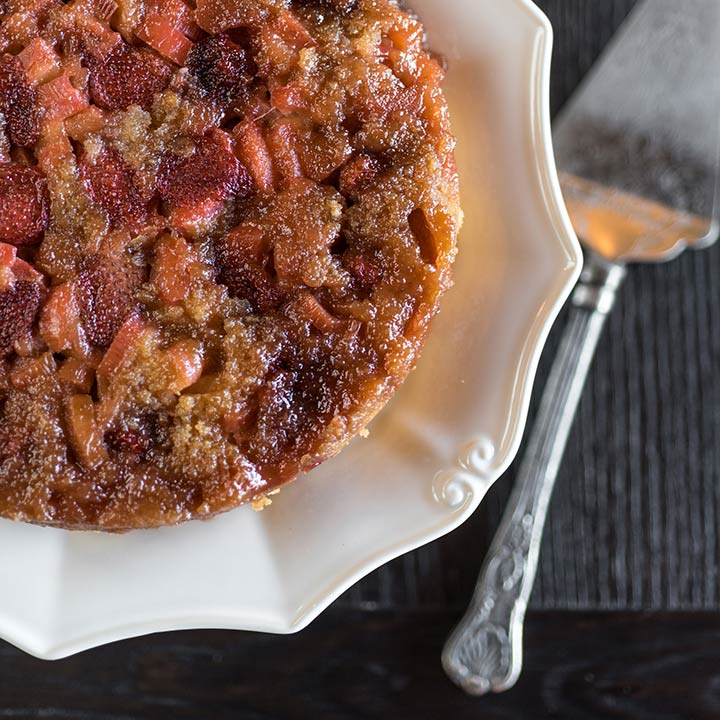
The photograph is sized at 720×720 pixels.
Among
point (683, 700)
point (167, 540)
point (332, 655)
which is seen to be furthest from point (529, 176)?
point (683, 700)

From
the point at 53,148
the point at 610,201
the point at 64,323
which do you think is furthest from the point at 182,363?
the point at 610,201

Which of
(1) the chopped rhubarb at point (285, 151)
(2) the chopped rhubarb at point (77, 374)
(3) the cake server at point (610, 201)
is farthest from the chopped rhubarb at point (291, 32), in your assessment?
(3) the cake server at point (610, 201)

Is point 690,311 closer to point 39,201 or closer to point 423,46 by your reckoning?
point 423,46

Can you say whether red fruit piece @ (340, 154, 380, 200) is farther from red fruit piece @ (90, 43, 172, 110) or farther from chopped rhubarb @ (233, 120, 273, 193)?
red fruit piece @ (90, 43, 172, 110)

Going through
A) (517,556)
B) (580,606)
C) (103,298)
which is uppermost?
(103,298)

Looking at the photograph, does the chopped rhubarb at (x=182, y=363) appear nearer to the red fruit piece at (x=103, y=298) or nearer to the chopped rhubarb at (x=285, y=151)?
the red fruit piece at (x=103, y=298)

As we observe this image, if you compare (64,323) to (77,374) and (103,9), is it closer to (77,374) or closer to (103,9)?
(77,374)

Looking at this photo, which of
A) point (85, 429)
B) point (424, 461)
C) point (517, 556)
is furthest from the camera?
point (517, 556)
